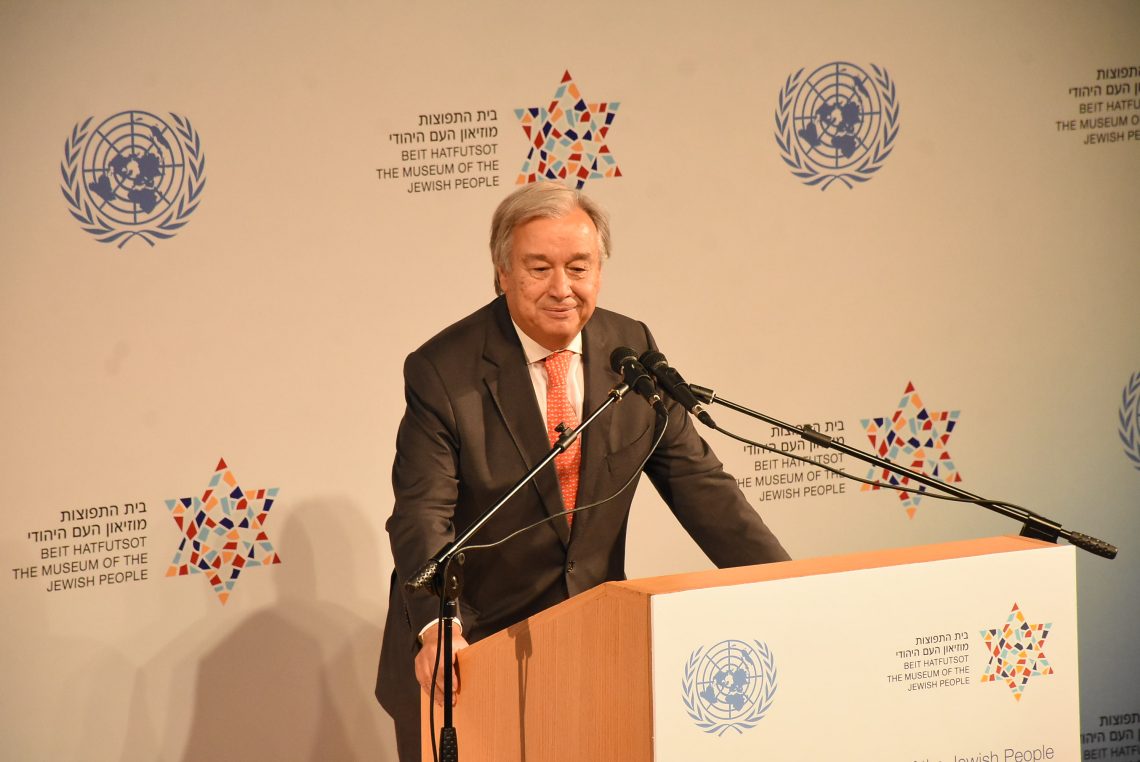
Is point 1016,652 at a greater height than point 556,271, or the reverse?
point 556,271

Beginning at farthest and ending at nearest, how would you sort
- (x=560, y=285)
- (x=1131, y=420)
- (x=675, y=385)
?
(x=1131, y=420) → (x=560, y=285) → (x=675, y=385)

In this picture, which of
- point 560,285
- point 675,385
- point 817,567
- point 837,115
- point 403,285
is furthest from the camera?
point 837,115

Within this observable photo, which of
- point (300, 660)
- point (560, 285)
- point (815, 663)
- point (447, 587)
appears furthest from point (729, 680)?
point (300, 660)

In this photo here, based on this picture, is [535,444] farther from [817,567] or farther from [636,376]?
[817,567]

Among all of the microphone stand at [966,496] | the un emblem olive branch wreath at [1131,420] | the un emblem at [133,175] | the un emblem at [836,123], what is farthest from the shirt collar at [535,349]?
the un emblem olive branch wreath at [1131,420]

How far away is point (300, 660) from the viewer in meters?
4.15

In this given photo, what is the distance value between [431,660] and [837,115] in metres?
2.84

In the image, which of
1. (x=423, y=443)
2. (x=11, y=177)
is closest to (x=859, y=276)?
(x=423, y=443)

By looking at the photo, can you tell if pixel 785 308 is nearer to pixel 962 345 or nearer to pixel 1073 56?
pixel 962 345

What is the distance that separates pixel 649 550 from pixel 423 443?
1.76 metres

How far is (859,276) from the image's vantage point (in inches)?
174

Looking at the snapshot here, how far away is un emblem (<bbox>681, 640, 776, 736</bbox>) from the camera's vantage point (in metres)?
1.88

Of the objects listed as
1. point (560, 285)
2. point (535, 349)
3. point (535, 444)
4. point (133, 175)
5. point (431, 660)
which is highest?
point (133, 175)

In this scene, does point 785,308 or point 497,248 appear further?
point 785,308
